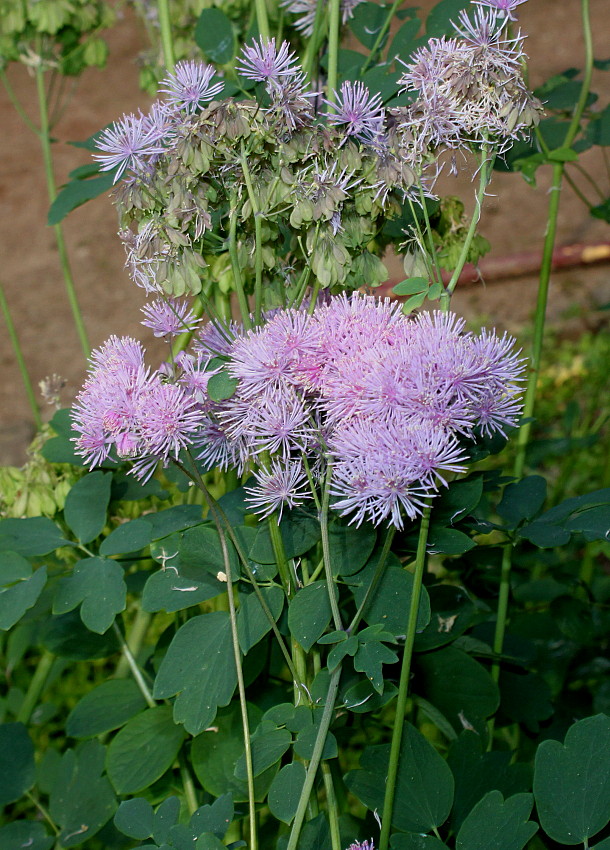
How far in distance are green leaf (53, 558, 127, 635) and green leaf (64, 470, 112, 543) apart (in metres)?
0.05

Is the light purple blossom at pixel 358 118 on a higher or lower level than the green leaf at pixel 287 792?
higher

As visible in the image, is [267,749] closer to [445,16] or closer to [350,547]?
[350,547]

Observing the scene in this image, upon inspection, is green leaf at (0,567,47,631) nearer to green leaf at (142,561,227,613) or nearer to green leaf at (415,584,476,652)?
green leaf at (142,561,227,613)

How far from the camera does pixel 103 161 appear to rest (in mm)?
678

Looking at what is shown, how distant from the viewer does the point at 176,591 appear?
72 cm

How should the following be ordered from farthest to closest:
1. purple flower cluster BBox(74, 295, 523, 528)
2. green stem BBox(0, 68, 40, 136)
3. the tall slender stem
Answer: green stem BBox(0, 68, 40, 136)
the tall slender stem
purple flower cluster BBox(74, 295, 523, 528)

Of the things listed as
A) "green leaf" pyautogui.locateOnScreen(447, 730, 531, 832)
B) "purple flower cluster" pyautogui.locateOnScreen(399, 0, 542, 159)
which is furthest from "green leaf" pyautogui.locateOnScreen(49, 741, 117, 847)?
"purple flower cluster" pyautogui.locateOnScreen(399, 0, 542, 159)

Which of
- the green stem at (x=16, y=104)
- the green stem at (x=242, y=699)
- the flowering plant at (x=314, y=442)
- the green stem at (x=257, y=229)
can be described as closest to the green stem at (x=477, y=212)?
the flowering plant at (x=314, y=442)

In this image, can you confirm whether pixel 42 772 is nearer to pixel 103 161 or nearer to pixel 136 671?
pixel 136 671

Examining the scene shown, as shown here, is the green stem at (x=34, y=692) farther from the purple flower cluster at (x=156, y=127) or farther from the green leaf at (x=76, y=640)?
the purple flower cluster at (x=156, y=127)

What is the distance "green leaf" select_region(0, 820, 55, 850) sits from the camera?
856 millimetres

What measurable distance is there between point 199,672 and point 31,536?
0.80 ft

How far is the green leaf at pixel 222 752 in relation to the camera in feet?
2.50

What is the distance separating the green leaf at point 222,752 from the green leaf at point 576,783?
0.83 ft
